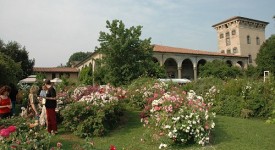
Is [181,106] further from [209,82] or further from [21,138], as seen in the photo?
[209,82]

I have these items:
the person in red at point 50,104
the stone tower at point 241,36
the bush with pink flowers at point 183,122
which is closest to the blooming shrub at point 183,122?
the bush with pink flowers at point 183,122

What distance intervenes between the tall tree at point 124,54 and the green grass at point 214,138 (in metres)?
10.3

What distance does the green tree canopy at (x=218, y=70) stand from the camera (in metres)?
40.4

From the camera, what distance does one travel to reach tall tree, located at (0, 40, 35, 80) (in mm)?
32125

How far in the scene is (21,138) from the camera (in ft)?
15.6

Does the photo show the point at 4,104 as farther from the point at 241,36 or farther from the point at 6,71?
the point at 241,36

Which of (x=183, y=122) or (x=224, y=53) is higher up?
(x=224, y=53)

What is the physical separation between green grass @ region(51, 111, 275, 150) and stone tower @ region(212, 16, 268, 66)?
51.5 m

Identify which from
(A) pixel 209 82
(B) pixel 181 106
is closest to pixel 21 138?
(B) pixel 181 106

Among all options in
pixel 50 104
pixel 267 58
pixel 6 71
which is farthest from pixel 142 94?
pixel 267 58

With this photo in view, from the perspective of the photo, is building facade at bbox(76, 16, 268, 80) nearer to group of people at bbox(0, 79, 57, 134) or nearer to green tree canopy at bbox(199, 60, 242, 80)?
green tree canopy at bbox(199, 60, 242, 80)

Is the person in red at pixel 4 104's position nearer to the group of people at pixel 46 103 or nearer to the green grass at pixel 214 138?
the group of people at pixel 46 103

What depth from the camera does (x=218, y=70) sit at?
133ft

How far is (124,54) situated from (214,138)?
13272mm
